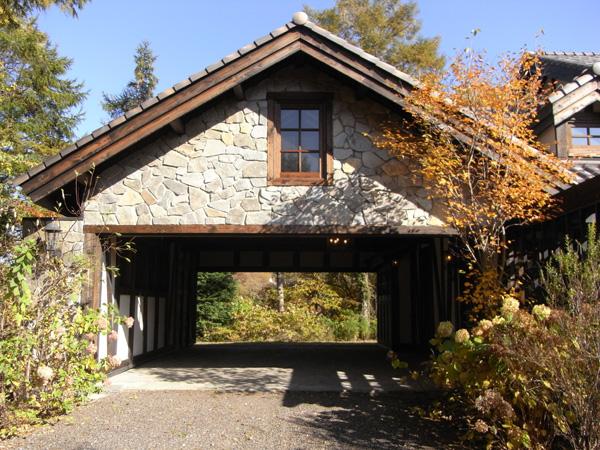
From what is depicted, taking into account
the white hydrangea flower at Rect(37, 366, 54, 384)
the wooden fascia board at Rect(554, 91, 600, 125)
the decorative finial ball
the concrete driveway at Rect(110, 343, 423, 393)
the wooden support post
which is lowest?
the concrete driveway at Rect(110, 343, 423, 393)

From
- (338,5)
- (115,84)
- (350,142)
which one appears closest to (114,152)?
(350,142)

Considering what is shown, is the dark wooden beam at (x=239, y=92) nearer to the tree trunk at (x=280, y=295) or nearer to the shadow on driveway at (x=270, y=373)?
the shadow on driveway at (x=270, y=373)

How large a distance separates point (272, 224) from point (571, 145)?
551cm

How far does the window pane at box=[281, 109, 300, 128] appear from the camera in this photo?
8680 mm

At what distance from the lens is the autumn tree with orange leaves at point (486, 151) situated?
6891mm

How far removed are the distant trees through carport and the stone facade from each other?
495 inches

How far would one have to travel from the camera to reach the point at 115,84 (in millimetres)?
28906

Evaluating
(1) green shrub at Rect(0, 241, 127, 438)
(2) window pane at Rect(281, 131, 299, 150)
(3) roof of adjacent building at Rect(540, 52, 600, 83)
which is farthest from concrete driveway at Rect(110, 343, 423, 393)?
(3) roof of adjacent building at Rect(540, 52, 600, 83)

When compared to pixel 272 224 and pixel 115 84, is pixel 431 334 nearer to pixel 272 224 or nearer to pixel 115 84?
pixel 272 224

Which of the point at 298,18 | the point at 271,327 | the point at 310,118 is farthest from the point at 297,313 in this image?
the point at 298,18

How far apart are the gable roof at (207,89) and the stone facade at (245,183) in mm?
497

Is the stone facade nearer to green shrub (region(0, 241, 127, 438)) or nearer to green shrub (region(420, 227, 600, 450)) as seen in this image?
green shrub (region(0, 241, 127, 438))

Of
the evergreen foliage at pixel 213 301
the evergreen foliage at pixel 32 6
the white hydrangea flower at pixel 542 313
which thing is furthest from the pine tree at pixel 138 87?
the white hydrangea flower at pixel 542 313

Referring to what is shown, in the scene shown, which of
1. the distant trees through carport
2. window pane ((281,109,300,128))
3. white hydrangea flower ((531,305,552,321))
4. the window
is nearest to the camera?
white hydrangea flower ((531,305,552,321))
